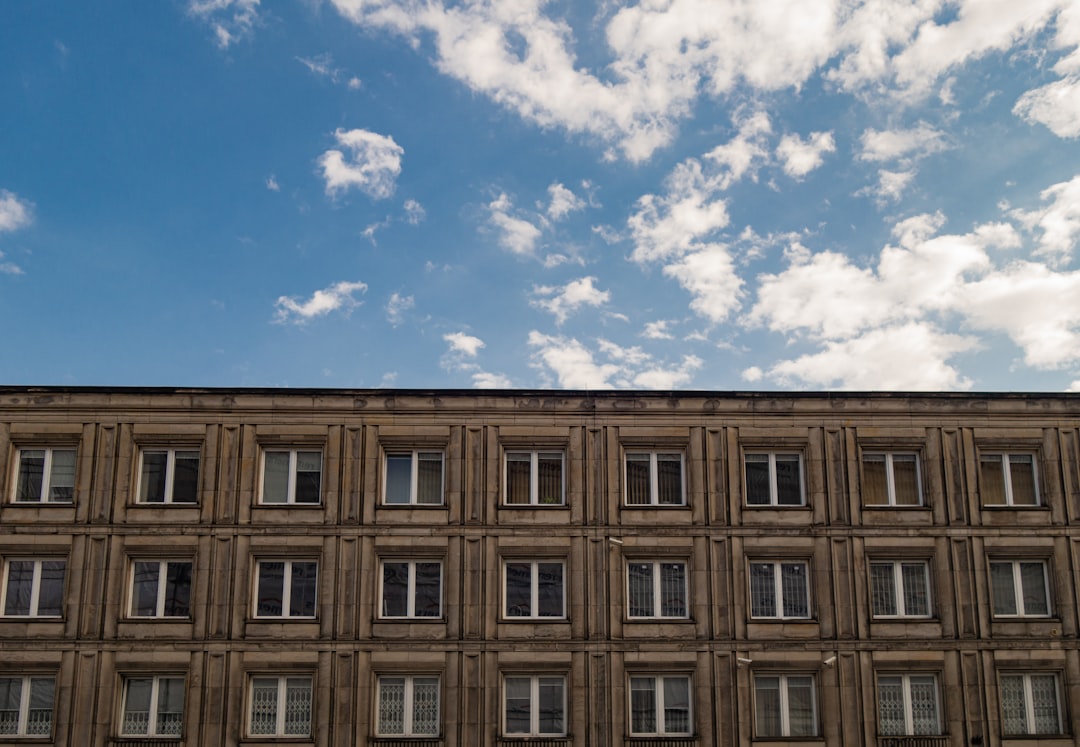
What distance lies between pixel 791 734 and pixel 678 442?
9511 mm

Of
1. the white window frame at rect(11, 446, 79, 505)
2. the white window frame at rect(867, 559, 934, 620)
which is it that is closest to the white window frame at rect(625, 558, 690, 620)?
the white window frame at rect(867, 559, 934, 620)

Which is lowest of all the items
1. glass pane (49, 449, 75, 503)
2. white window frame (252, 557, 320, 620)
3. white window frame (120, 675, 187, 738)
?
white window frame (120, 675, 187, 738)

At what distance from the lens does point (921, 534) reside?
33625 mm

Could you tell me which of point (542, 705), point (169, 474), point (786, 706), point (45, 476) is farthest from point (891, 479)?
point (45, 476)

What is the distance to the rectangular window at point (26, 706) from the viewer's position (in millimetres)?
31516

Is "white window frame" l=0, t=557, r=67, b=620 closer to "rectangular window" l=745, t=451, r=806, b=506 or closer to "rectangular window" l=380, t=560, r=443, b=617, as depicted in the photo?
"rectangular window" l=380, t=560, r=443, b=617

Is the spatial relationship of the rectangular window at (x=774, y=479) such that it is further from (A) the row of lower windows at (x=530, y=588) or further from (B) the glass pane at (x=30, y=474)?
(B) the glass pane at (x=30, y=474)

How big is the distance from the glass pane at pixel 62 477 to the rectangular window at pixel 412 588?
10201 millimetres

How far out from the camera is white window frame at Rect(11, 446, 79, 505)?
33.2 meters

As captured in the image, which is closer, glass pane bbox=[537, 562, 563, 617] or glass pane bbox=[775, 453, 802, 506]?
glass pane bbox=[537, 562, 563, 617]

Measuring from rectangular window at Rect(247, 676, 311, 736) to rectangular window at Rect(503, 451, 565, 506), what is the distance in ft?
27.9

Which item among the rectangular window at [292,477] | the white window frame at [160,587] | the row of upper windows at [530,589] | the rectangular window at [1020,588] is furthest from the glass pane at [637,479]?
the white window frame at [160,587]

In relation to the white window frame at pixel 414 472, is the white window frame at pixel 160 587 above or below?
below

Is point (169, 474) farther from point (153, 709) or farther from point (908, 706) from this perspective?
point (908, 706)
